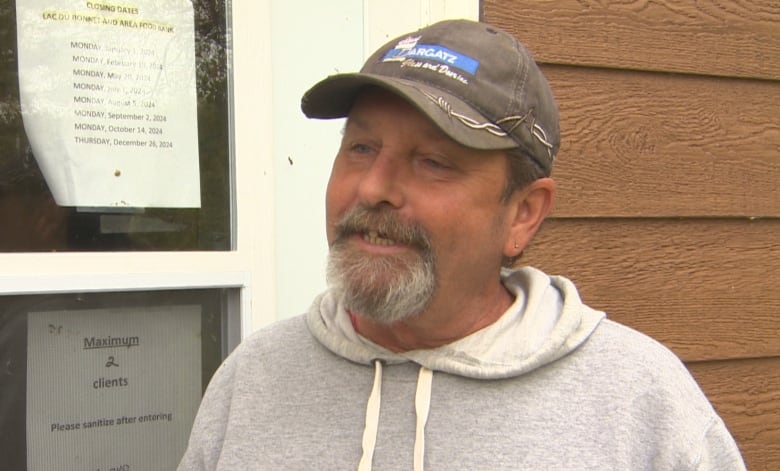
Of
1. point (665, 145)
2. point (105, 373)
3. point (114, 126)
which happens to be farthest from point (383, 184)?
point (665, 145)

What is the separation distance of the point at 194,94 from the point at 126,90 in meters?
0.14

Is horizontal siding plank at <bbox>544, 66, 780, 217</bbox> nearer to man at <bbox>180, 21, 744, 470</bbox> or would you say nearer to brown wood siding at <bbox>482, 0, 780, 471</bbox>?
brown wood siding at <bbox>482, 0, 780, 471</bbox>

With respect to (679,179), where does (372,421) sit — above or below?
below

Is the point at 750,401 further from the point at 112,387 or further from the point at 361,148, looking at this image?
the point at 112,387

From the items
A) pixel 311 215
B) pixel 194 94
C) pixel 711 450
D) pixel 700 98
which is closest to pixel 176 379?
pixel 311 215

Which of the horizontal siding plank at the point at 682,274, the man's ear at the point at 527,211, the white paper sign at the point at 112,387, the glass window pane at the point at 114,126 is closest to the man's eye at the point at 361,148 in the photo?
the man's ear at the point at 527,211

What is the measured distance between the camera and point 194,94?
162 cm

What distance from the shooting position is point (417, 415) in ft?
3.61

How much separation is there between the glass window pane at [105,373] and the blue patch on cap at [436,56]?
28.5 inches

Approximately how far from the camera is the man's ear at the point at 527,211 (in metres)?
1.19

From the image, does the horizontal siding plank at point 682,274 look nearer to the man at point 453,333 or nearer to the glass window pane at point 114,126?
the man at point 453,333

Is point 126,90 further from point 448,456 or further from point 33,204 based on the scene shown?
point 448,456

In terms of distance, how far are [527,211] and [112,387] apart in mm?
952

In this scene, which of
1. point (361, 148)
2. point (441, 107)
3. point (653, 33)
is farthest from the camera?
point (653, 33)
